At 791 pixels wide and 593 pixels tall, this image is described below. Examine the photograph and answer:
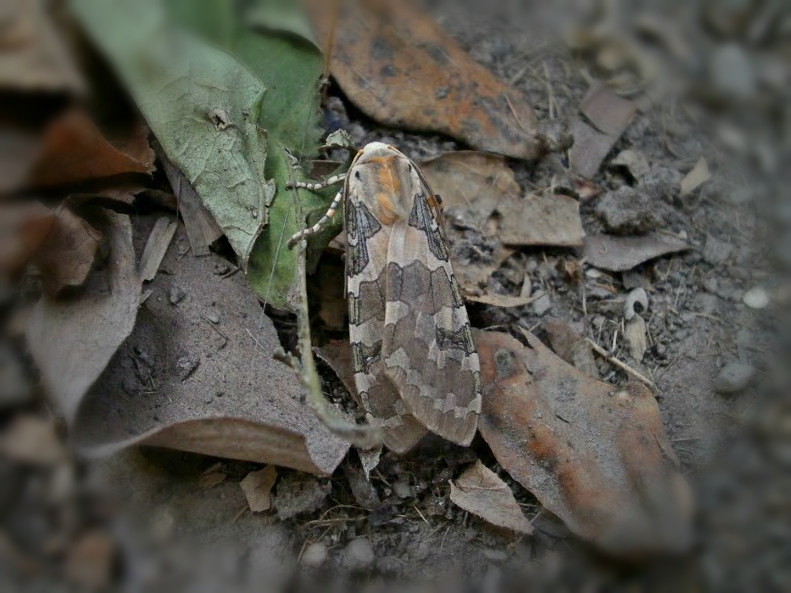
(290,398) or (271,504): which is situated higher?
(290,398)

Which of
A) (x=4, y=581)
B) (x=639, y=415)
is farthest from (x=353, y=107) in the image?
(x=4, y=581)

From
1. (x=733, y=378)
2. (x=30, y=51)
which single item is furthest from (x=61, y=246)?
(x=733, y=378)

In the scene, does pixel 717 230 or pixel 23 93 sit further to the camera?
pixel 717 230

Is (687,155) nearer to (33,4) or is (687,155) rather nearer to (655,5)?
(655,5)

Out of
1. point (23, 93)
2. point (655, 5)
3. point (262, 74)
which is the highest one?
point (655, 5)

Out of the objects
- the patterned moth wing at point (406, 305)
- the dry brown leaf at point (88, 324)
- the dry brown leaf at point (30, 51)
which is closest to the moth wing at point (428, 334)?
the patterned moth wing at point (406, 305)

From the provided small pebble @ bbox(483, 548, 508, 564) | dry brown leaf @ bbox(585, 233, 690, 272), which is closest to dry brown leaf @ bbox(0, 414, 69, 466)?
small pebble @ bbox(483, 548, 508, 564)

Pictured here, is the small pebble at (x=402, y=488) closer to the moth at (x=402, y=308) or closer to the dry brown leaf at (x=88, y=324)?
the moth at (x=402, y=308)
